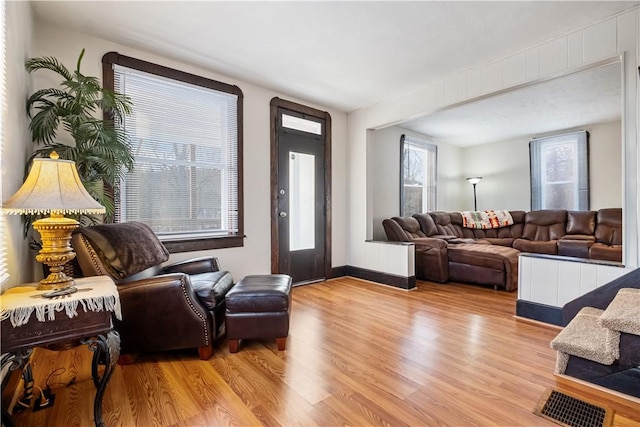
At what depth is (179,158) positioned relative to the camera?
10.1ft

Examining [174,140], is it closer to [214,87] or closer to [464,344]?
[214,87]

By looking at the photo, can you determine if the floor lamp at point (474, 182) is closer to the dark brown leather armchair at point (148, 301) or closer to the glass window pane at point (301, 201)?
the glass window pane at point (301, 201)

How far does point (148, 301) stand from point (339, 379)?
1299 millimetres

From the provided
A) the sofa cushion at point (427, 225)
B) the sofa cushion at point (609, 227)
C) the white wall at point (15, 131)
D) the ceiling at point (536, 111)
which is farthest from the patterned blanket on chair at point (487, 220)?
the white wall at point (15, 131)

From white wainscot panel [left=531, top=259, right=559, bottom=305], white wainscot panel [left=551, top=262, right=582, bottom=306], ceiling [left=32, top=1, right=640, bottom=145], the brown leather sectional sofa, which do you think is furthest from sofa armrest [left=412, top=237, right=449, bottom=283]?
ceiling [left=32, top=1, right=640, bottom=145]

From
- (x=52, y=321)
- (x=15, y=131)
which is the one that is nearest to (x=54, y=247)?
(x=52, y=321)

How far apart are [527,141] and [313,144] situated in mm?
4517

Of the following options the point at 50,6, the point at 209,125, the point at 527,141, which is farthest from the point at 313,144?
the point at 527,141

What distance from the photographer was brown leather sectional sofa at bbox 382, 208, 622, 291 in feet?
13.1

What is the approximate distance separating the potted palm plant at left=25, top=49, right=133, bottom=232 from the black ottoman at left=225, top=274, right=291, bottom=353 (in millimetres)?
1220

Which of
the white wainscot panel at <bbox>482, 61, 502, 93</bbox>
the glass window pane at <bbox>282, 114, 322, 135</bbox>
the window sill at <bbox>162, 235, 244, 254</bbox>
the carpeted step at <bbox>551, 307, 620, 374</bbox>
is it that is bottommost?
the carpeted step at <bbox>551, 307, 620, 374</bbox>

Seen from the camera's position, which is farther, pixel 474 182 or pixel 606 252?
pixel 474 182

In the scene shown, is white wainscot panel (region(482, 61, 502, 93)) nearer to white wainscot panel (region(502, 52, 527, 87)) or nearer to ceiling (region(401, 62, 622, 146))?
white wainscot panel (region(502, 52, 527, 87))

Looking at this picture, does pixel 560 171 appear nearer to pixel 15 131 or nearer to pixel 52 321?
pixel 52 321
